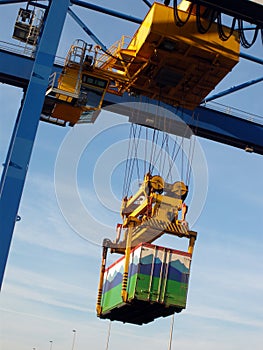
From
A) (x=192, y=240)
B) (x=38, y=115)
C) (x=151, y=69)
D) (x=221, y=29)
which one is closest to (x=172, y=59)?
(x=151, y=69)

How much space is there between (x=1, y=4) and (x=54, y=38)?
2.74 m

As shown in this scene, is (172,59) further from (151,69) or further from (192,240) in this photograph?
(192,240)

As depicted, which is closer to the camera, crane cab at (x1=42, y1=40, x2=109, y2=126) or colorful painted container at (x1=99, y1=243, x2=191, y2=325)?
colorful painted container at (x1=99, y1=243, x2=191, y2=325)

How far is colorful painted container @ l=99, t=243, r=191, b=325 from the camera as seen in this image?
1455cm

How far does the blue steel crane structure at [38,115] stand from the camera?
16734 millimetres

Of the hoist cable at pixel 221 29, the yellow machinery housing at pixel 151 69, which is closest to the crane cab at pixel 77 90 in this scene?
the yellow machinery housing at pixel 151 69

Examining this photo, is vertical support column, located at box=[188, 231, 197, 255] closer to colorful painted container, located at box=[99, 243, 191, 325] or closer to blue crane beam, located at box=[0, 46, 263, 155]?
colorful painted container, located at box=[99, 243, 191, 325]

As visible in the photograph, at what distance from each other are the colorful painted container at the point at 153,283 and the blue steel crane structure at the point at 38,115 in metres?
3.56

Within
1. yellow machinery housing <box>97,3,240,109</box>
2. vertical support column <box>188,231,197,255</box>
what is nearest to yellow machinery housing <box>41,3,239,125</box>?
yellow machinery housing <box>97,3,240,109</box>

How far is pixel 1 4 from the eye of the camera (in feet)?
65.3

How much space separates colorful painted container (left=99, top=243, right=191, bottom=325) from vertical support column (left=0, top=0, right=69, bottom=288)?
3.52 m

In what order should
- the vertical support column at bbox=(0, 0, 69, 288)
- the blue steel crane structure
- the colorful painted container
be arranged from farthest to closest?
1. the blue steel crane structure
2. the vertical support column at bbox=(0, 0, 69, 288)
3. the colorful painted container

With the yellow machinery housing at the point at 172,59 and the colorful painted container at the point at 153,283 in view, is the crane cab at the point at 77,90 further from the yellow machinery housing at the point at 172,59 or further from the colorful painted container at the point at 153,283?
the colorful painted container at the point at 153,283

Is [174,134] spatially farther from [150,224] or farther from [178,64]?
[150,224]
